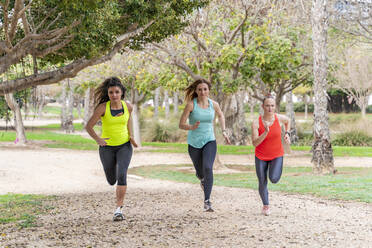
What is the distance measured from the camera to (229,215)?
723cm

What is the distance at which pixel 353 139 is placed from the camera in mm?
26672

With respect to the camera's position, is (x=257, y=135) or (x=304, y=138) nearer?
(x=257, y=135)

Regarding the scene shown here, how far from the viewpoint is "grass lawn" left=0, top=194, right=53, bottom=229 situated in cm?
732

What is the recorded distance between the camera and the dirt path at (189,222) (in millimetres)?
5637

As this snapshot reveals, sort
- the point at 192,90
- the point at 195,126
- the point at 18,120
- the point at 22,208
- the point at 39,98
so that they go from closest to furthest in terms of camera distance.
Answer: the point at 195,126 < the point at 192,90 < the point at 22,208 < the point at 39,98 < the point at 18,120

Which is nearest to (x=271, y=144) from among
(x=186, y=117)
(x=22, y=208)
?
(x=186, y=117)

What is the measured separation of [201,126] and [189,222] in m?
1.46

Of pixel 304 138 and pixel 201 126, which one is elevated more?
pixel 201 126

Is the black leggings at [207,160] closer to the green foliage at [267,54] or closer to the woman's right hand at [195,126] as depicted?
the woman's right hand at [195,126]

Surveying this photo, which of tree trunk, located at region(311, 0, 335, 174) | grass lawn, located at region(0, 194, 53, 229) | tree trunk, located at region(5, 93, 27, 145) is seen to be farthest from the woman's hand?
tree trunk, located at region(5, 93, 27, 145)

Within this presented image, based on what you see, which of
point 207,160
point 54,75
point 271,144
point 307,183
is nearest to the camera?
point 271,144

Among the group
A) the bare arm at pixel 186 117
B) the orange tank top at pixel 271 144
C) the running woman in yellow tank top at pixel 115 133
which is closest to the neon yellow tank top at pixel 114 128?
the running woman in yellow tank top at pixel 115 133

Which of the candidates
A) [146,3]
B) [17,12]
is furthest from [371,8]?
[17,12]

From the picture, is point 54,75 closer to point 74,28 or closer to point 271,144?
point 74,28
